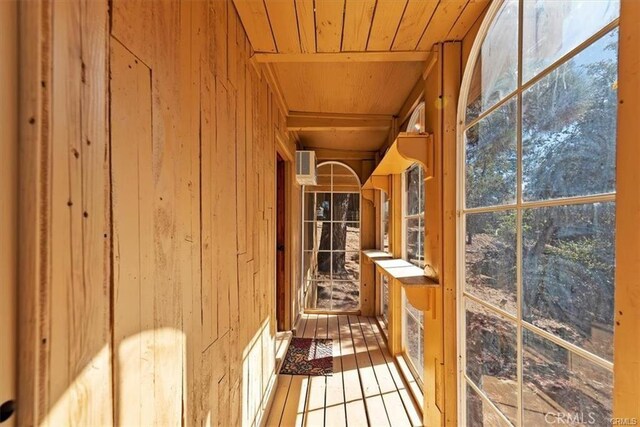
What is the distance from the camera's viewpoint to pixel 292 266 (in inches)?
115

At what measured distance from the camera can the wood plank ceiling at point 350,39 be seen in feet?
3.64

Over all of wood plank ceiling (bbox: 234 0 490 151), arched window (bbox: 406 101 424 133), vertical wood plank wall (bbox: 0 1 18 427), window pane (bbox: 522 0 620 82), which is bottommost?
vertical wood plank wall (bbox: 0 1 18 427)

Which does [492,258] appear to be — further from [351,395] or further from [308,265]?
[308,265]

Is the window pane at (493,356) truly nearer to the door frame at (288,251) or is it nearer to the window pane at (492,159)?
the window pane at (492,159)

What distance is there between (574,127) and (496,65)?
1.65 feet

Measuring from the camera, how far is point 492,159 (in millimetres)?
1074

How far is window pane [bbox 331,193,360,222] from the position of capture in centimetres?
363

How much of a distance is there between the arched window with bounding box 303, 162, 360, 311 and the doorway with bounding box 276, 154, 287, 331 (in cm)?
80

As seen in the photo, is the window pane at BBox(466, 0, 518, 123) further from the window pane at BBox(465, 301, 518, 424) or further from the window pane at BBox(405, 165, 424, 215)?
the window pane at BBox(465, 301, 518, 424)

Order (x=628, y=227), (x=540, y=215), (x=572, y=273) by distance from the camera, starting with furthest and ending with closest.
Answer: (x=540, y=215) < (x=572, y=273) < (x=628, y=227)

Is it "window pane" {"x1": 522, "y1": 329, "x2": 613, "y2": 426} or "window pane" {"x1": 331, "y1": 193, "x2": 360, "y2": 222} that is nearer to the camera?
"window pane" {"x1": 522, "y1": 329, "x2": 613, "y2": 426}

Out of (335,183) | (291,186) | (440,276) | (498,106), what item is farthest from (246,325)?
(335,183)

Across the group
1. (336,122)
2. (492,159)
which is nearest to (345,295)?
(336,122)

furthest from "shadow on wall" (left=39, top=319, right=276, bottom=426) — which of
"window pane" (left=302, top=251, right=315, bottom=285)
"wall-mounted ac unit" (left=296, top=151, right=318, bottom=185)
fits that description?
"window pane" (left=302, top=251, right=315, bottom=285)
